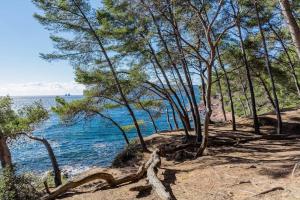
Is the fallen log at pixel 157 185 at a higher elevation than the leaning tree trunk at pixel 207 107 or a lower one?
lower

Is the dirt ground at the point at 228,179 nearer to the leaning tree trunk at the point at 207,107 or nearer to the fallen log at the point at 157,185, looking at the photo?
the fallen log at the point at 157,185

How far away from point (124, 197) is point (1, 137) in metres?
6.36

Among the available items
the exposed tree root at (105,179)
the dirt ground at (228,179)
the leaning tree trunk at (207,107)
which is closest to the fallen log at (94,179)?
the exposed tree root at (105,179)

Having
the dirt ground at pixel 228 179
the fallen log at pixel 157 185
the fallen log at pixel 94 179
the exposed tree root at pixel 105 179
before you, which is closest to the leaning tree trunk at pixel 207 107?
the dirt ground at pixel 228 179

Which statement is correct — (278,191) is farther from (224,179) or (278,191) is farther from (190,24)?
(190,24)

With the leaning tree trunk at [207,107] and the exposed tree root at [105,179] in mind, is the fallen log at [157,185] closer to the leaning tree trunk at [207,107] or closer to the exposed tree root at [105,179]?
the exposed tree root at [105,179]

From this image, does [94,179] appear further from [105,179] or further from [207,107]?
[207,107]

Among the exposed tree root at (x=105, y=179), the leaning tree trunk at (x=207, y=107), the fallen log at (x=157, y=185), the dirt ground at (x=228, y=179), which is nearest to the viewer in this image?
the dirt ground at (x=228, y=179)

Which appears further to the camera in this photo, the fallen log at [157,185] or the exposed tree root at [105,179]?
the exposed tree root at [105,179]

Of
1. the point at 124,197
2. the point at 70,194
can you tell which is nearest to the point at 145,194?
the point at 124,197

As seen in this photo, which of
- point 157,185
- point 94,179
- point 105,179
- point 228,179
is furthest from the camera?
point 105,179

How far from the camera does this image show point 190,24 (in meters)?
12.8

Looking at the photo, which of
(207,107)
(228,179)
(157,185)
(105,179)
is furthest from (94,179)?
(207,107)

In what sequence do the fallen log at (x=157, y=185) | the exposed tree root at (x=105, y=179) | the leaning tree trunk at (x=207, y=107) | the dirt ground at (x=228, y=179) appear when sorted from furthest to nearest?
the leaning tree trunk at (x=207, y=107)
the exposed tree root at (x=105, y=179)
the fallen log at (x=157, y=185)
the dirt ground at (x=228, y=179)
